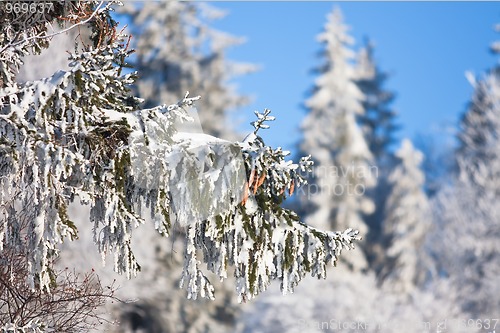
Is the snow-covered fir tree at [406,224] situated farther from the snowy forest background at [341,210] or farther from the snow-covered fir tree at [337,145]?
the snow-covered fir tree at [337,145]

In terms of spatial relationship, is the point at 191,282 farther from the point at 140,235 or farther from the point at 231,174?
the point at 140,235

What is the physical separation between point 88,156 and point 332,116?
26.8 metres

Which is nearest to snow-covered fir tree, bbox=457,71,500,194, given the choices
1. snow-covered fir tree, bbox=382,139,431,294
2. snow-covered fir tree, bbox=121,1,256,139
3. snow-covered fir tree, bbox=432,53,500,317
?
snow-covered fir tree, bbox=432,53,500,317

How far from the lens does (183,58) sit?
21562mm

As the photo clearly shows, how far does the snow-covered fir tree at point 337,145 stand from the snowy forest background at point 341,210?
0.18 feet

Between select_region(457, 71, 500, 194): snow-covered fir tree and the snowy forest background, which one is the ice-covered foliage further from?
select_region(457, 71, 500, 194): snow-covered fir tree

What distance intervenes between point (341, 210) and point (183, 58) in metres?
11.6

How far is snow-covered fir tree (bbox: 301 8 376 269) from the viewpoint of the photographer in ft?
97.1

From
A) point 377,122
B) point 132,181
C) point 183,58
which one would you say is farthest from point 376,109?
point 132,181

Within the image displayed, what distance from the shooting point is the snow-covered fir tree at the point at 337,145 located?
29.6 m

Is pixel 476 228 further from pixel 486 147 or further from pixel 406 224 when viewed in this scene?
pixel 406 224

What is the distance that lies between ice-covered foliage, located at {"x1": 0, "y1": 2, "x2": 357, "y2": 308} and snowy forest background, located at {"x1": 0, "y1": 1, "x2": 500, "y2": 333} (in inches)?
197

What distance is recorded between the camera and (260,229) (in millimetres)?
5445

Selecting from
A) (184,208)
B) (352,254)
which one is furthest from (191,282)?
(352,254)
